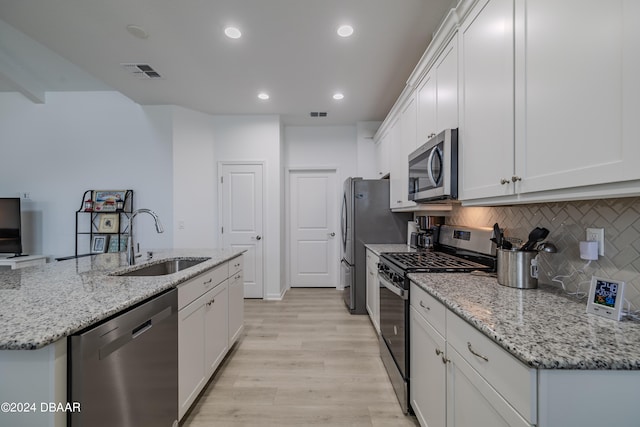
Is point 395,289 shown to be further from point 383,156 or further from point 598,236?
point 383,156

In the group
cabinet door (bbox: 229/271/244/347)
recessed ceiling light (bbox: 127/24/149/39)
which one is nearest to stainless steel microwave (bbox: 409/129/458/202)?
cabinet door (bbox: 229/271/244/347)

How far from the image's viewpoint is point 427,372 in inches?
55.0

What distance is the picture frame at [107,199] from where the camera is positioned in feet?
12.6

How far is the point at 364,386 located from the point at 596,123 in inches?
81.1

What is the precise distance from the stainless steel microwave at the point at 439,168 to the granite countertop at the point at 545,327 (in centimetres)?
66

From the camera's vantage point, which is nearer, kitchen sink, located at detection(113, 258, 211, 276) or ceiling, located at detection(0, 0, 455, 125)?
ceiling, located at detection(0, 0, 455, 125)

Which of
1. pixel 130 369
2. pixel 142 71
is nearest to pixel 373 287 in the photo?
pixel 130 369

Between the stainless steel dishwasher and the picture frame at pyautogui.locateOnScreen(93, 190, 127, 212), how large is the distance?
3.28 metres

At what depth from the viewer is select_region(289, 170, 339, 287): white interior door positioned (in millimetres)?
4613

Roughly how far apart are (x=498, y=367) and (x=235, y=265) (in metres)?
2.16

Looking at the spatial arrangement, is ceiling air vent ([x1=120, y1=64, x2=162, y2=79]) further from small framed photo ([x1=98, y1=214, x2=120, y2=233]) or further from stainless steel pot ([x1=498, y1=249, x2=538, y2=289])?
stainless steel pot ([x1=498, y1=249, x2=538, y2=289])

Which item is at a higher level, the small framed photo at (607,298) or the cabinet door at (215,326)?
the small framed photo at (607,298)

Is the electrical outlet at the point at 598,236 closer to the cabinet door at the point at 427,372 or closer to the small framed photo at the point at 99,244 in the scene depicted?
the cabinet door at the point at 427,372

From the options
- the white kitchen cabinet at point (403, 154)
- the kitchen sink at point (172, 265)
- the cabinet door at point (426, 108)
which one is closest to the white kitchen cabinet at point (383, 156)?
the white kitchen cabinet at point (403, 154)
